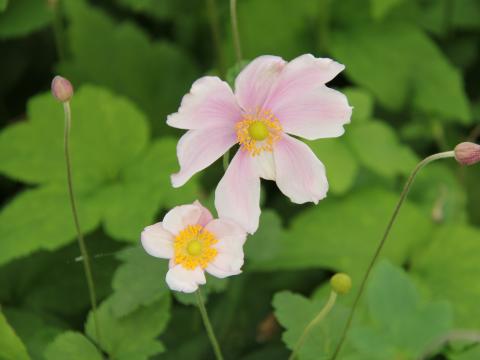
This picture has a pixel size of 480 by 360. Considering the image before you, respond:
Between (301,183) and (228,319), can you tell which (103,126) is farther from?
(301,183)

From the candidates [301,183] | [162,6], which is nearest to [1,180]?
[162,6]

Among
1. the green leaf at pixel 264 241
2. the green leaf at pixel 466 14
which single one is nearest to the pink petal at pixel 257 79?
the green leaf at pixel 264 241

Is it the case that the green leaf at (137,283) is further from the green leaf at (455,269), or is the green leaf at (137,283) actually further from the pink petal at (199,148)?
the green leaf at (455,269)

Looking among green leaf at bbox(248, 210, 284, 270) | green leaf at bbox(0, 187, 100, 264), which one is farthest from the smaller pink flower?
green leaf at bbox(0, 187, 100, 264)

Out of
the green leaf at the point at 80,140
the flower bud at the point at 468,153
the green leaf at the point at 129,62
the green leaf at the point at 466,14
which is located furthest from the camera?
the green leaf at the point at 466,14

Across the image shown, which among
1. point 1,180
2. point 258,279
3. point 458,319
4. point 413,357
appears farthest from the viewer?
point 1,180

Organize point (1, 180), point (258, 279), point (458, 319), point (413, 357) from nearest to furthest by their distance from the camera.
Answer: point (413, 357), point (458, 319), point (258, 279), point (1, 180)
